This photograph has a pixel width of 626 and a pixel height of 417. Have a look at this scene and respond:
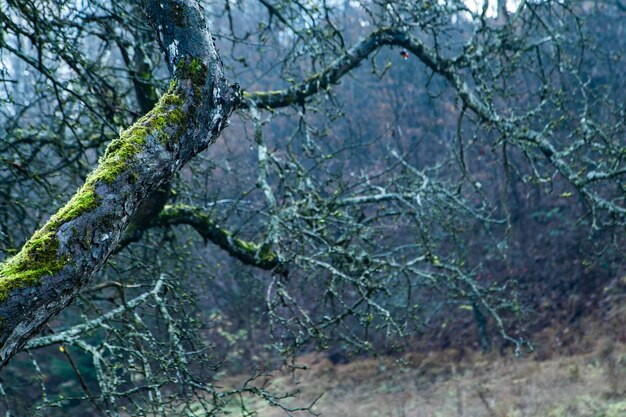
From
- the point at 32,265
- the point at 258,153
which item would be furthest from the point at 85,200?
the point at 258,153

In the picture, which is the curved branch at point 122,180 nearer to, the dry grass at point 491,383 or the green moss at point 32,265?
the green moss at point 32,265

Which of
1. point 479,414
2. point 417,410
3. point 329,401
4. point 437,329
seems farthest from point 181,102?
point 437,329

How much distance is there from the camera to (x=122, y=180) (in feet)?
6.40

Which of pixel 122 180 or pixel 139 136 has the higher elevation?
pixel 139 136

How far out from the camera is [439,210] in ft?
23.7

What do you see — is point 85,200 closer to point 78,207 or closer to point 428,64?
point 78,207

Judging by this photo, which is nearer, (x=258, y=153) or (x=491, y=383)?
(x=258, y=153)

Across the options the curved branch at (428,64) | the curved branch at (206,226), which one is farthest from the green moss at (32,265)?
the curved branch at (206,226)

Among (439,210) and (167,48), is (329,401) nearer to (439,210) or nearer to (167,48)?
(439,210)

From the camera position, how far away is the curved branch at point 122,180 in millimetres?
1742

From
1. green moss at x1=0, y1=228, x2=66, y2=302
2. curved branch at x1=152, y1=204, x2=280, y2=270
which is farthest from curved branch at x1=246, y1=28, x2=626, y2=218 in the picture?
green moss at x1=0, y1=228, x2=66, y2=302

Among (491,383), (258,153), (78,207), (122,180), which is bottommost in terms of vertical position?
(491,383)

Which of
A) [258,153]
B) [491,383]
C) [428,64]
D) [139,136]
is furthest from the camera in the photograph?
[491,383]

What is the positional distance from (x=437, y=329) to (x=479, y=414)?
225 inches
